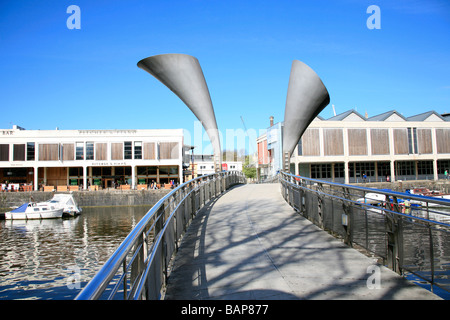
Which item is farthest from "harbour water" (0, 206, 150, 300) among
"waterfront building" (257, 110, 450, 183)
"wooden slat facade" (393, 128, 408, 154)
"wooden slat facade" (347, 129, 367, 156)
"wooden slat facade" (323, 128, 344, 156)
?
"wooden slat facade" (393, 128, 408, 154)

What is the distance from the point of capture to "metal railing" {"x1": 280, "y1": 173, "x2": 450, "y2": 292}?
3.88 meters

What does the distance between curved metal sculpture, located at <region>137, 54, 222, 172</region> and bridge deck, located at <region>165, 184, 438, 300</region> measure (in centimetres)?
1308

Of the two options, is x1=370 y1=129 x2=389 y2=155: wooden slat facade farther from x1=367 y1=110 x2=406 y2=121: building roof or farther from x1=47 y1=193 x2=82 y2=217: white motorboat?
x1=47 y1=193 x2=82 y2=217: white motorboat

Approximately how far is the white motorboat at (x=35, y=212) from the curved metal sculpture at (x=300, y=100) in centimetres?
2681

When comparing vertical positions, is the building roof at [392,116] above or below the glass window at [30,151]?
above

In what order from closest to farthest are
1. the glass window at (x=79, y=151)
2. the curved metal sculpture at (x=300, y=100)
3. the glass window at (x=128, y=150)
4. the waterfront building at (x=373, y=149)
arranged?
the curved metal sculpture at (x=300, y=100) → the waterfront building at (x=373, y=149) → the glass window at (x=79, y=151) → the glass window at (x=128, y=150)

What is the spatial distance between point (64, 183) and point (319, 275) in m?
56.8

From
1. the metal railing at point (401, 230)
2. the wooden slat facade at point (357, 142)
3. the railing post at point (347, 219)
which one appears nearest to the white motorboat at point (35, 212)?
the metal railing at point (401, 230)

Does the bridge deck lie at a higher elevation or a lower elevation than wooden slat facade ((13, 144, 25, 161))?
lower

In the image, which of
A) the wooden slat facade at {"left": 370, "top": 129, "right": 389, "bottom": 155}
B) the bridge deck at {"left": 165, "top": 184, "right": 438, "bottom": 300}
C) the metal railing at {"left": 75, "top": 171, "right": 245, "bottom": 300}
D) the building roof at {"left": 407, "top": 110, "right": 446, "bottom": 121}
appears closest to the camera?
the metal railing at {"left": 75, "top": 171, "right": 245, "bottom": 300}

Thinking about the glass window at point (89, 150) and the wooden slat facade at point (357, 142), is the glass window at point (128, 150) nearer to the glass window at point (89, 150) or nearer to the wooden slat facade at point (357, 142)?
the glass window at point (89, 150)

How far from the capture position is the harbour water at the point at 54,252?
1452cm
